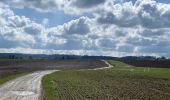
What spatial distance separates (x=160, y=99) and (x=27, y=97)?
444 inches

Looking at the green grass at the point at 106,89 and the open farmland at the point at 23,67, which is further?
the open farmland at the point at 23,67

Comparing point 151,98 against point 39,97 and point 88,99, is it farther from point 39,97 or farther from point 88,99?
point 39,97

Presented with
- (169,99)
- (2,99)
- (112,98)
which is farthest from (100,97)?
(2,99)

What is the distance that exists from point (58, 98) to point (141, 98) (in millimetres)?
6993

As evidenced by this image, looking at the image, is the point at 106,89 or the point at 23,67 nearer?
the point at 106,89

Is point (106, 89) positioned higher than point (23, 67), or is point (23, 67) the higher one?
point (23, 67)

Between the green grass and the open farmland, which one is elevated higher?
the open farmland

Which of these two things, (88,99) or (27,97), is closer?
(88,99)

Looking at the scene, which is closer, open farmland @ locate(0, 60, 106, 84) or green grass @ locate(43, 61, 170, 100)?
green grass @ locate(43, 61, 170, 100)

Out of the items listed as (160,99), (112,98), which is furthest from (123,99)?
(160,99)

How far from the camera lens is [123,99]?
3312 centimetres

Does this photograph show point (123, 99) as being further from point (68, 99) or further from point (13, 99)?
point (13, 99)

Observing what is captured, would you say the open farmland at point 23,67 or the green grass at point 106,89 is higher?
the open farmland at point 23,67

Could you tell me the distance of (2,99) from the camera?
33.1 meters
